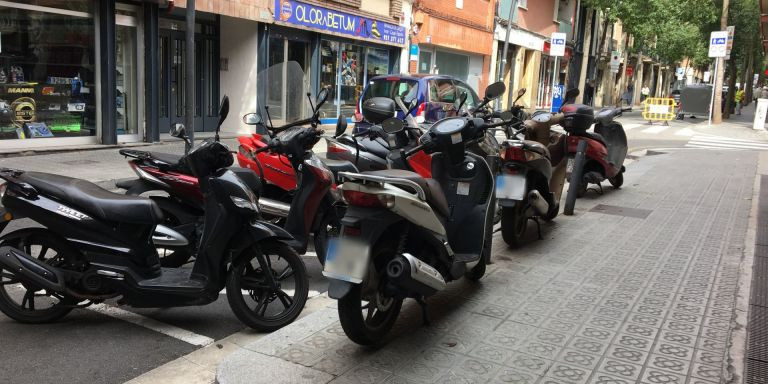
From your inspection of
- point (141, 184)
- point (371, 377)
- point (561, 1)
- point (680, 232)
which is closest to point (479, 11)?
point (561, 1)

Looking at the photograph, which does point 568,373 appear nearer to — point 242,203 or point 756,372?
point 756,372

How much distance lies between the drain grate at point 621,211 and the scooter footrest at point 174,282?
5824 mm

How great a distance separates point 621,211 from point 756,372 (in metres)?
4.90

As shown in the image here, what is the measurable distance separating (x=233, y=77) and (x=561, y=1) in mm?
25829

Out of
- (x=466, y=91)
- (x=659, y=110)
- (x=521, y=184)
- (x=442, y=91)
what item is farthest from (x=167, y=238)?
(x=659, y=110)

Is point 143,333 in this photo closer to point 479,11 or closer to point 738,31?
point 479,11

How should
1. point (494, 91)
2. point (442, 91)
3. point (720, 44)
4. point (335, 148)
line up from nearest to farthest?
point (494, 91)
point (335, 148)
point (442, 91)
point (720, 44)

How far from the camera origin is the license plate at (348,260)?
344cm

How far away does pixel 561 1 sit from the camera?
117ft

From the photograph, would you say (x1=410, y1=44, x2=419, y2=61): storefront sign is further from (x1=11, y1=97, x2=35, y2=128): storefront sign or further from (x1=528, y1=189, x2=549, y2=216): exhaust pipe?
(x1=528, y1=189, x2=549, y2=216): exhaust pipe

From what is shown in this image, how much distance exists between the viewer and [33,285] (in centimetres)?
400

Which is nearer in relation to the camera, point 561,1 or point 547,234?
point 547,234

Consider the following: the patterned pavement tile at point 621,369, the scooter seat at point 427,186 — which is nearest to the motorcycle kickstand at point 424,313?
the scooter seat at point 427,186

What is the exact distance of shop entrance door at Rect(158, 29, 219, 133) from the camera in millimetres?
13805
